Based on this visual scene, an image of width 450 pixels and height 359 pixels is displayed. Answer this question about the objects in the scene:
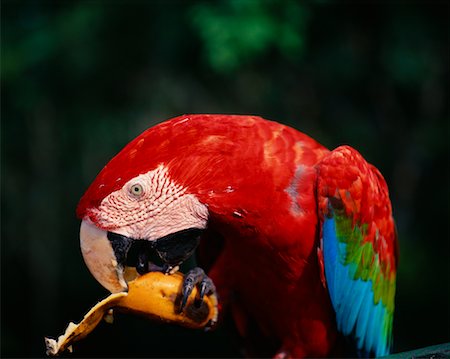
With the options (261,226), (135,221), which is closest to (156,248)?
(135,221)

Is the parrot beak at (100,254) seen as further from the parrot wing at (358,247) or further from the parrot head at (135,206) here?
the parrot wing at (358,247)

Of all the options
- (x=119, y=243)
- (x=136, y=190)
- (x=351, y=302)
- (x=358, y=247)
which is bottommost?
(x=351, y=302)

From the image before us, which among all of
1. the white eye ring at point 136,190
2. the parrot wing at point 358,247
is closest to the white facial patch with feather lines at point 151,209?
the white eye ring at point 136,190

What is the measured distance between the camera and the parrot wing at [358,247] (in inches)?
59.9

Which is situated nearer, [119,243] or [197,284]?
[119,243]

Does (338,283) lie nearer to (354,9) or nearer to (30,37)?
(354,9)

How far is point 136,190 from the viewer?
1.35 m

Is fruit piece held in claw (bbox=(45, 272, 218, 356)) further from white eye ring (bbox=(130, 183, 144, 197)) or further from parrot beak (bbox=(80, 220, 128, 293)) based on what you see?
white eye ring (bbox=(130, 183, 144, 197))

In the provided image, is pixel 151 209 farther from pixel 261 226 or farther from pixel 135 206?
pixel 261 226

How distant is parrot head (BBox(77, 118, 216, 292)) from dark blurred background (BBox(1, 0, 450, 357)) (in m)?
1.26

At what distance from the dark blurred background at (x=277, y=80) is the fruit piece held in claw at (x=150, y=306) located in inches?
49.1

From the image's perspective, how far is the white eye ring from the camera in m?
1.34

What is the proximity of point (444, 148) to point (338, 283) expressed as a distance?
1.48 meters

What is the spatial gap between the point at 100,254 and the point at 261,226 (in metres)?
0.35
